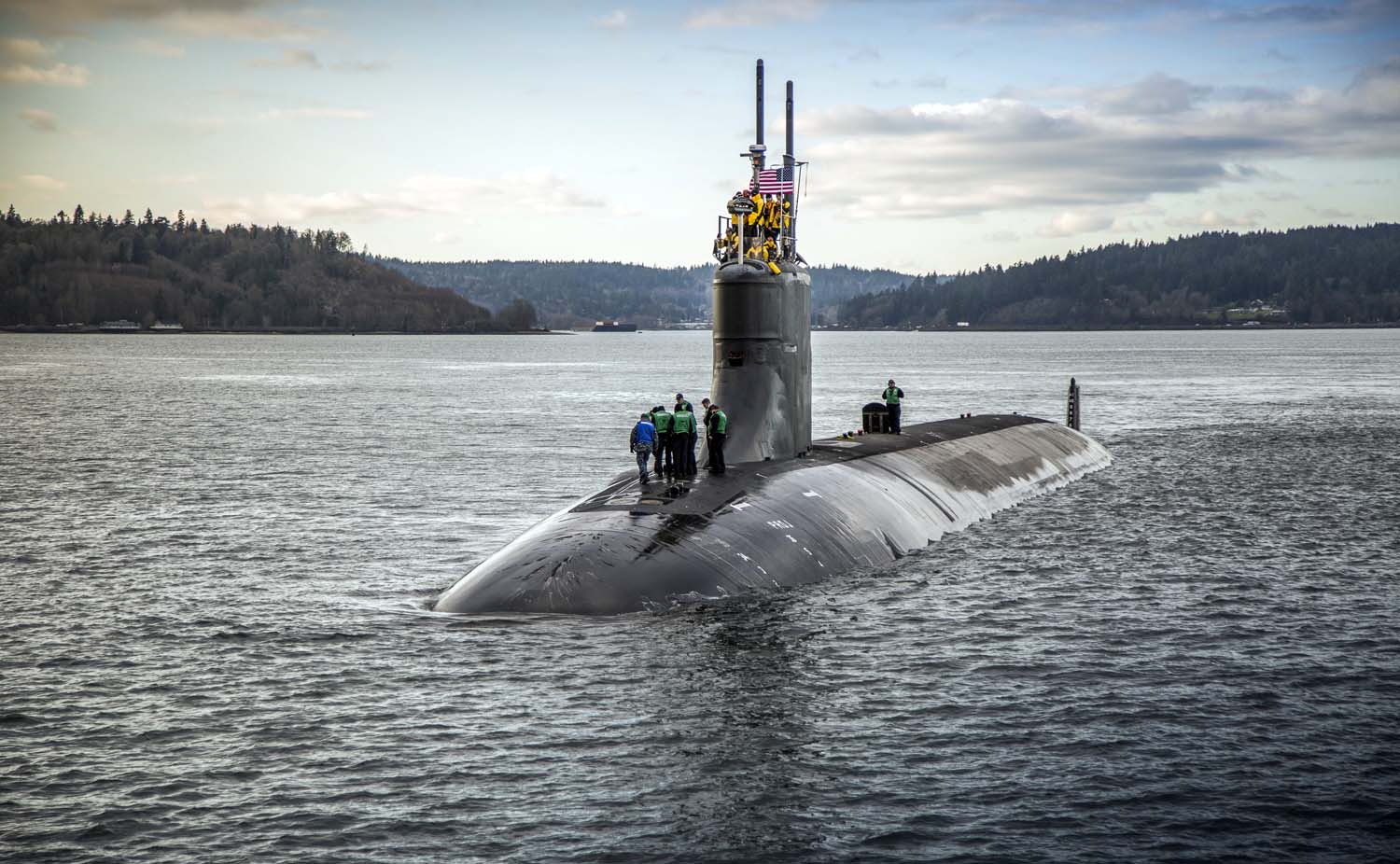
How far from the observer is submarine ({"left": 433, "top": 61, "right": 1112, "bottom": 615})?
2139 centimetres

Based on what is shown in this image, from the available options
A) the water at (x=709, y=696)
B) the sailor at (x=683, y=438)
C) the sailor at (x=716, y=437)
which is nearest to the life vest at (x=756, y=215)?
the sailor at (x=716, y=437)

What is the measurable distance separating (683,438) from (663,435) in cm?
43

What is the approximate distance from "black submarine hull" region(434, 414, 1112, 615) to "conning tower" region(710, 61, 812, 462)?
800 millimetres

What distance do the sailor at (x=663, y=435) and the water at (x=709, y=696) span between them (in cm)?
440

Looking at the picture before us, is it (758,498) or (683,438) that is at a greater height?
(683,438)

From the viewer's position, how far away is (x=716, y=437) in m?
27.3

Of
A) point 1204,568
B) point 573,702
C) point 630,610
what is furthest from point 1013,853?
point 1204,568

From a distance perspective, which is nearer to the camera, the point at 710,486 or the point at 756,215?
the point at 710,486

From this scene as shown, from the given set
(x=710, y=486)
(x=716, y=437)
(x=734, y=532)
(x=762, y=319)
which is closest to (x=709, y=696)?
(x=734, y=532)

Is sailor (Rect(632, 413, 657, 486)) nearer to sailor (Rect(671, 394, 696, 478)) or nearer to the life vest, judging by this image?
sailor (Rect(671, 394, 696, 478))

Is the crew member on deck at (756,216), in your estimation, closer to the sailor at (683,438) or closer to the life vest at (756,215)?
the life vest at (756,215)

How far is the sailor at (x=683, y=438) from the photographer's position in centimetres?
2647

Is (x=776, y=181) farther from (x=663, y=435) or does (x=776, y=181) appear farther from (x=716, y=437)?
(x=663, y=435)

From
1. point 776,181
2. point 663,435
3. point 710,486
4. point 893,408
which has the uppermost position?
point 776,181
